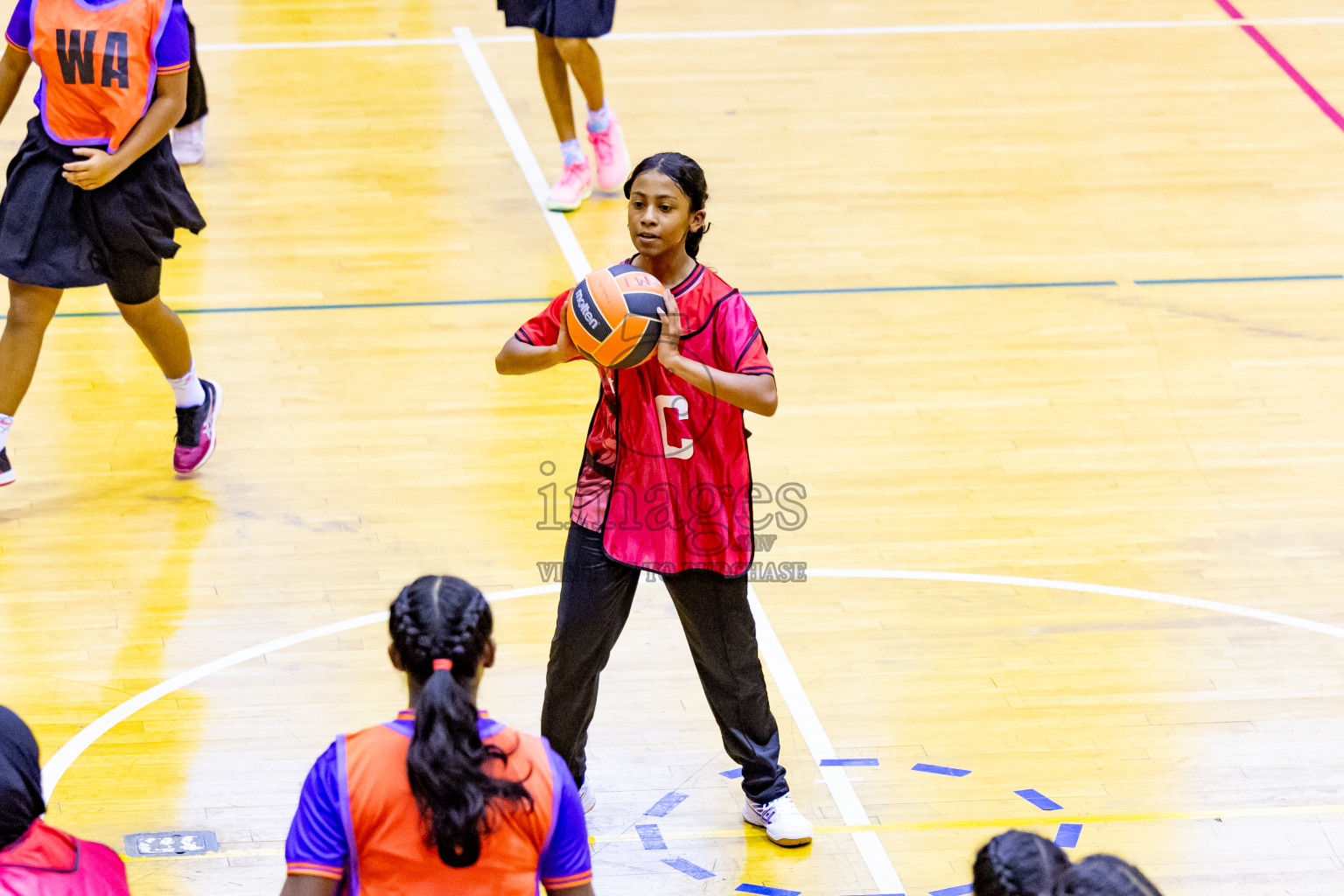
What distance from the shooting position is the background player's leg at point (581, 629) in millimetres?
3725

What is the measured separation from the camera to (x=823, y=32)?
959 centimetres

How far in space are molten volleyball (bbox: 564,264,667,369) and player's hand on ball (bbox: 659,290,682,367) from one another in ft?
0.04

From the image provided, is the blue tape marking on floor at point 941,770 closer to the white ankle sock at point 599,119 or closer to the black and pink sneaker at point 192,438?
the black and pink sneaker at point 192,438

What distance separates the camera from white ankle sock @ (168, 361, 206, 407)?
5.54 meters

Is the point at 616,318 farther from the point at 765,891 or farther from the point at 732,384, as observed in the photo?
the point at 765,891

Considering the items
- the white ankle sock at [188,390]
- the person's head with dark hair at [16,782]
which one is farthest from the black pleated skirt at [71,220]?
the person's head with dark hair at [16,782]

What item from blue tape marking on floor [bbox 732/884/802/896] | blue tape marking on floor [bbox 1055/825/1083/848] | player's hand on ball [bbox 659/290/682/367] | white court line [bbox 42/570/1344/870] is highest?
player's hand on ball [bbox 659/290/682/367]

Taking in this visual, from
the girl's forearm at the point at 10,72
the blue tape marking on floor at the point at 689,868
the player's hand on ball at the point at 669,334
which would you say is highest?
the player's hand on ball at the point at 669,334

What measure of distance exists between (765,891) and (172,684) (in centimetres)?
179

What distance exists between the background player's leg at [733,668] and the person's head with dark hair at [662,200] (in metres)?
0.76

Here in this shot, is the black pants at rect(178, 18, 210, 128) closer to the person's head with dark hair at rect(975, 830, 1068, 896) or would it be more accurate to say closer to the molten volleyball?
the molten volleyball

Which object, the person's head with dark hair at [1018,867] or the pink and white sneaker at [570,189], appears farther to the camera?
the pink and white sneaker at [570,189]

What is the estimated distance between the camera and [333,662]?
4.70m

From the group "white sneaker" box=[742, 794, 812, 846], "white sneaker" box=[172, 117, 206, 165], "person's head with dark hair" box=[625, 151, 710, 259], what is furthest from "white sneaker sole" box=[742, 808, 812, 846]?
"white sneaker" box=[172, 117, 206, 165]
